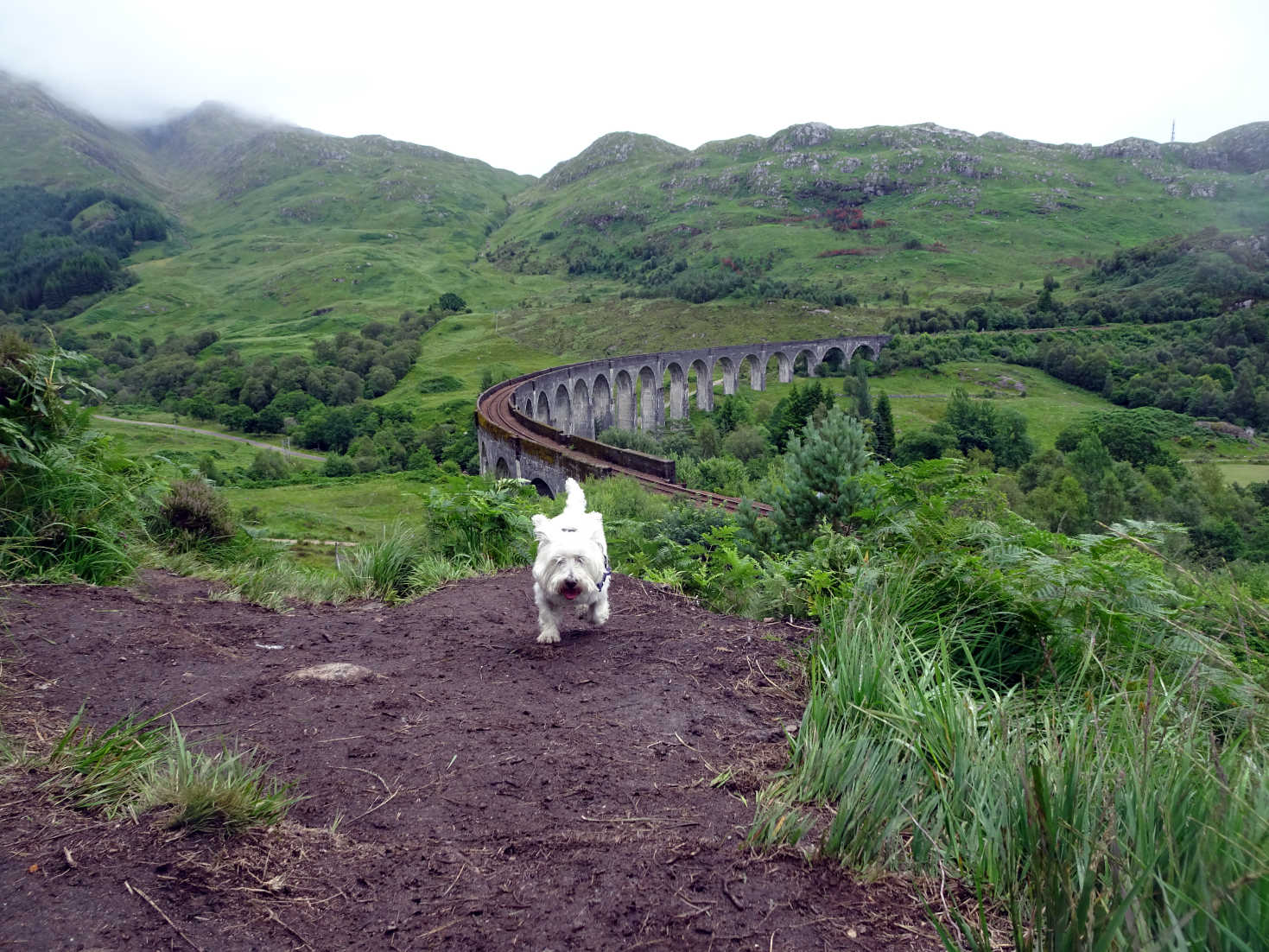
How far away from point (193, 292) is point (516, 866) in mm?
160118

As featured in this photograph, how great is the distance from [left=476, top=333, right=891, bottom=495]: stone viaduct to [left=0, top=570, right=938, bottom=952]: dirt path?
20074 millimetres

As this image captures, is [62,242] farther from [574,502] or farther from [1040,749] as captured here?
[1040,749]

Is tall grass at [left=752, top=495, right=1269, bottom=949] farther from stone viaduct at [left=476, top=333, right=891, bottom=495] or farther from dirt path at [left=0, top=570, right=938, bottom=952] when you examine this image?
stone viaduct at [left=476, top=333, right=891, bottom=495]

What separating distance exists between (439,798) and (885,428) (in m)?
55.8

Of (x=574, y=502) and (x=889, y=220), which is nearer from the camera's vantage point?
(x=574, y=502)

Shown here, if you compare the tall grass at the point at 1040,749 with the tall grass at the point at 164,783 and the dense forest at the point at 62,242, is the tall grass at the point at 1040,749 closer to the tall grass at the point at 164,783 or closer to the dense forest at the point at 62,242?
the tall grass at the point at 164,783

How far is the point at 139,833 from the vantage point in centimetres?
238

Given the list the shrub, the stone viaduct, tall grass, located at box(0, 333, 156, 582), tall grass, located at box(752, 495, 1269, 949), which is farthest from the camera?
the stone viaduct

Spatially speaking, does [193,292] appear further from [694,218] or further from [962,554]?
[962,554]

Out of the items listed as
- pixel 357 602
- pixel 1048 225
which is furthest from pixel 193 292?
pixel 1048 225

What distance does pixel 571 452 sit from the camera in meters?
28.7

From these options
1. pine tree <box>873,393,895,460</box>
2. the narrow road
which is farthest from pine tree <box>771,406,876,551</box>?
the narrow road

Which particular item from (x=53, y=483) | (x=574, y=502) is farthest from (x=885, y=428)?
(x=53, y=483)

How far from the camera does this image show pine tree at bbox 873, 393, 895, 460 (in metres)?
54.1
